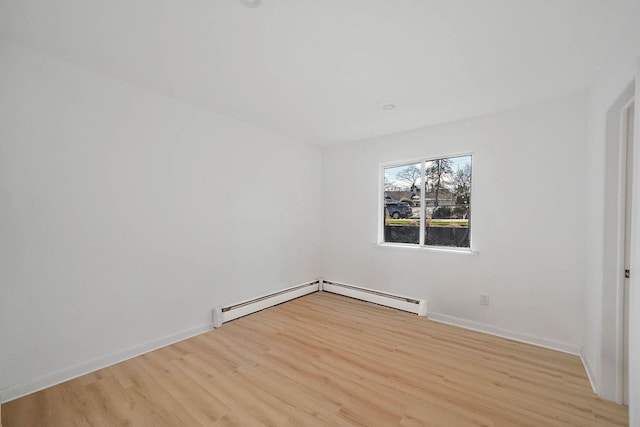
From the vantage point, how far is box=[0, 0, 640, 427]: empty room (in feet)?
5.82

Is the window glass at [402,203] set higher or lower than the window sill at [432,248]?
higher

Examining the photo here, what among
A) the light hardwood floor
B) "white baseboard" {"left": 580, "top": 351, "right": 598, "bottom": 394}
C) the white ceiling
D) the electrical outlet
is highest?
the white ceiling

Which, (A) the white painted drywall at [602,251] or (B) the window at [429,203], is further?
(B) the window at [429,203]

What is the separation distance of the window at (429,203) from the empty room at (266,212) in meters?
0.03

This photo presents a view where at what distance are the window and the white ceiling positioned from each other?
0.92 meters

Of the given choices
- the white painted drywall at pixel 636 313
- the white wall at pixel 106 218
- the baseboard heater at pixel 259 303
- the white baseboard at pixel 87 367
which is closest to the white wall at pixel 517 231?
the baseboard heater at pixel 259 303

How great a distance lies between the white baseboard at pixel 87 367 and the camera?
6.42 ft

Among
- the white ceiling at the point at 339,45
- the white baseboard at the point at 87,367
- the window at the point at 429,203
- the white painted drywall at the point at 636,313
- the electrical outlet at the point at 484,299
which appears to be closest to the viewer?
the white painted drywall at the point at 636,313

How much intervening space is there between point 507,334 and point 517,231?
114 cm

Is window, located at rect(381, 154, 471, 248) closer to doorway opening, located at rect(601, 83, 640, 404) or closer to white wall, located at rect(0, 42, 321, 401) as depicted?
doorway opening, located at rect(601, 83, 640, 404)

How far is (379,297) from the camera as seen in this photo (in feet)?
13.0

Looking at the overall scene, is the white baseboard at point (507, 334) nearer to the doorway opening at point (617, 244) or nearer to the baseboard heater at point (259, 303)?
the doorway opening at point (617, 244)

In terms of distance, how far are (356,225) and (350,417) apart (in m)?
2.90

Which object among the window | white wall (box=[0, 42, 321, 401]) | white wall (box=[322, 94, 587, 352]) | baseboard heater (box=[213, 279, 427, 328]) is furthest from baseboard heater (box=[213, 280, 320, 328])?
the window
